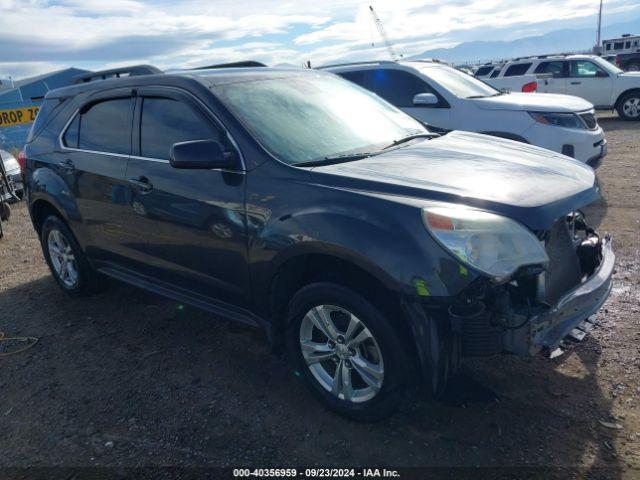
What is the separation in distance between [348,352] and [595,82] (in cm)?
1494

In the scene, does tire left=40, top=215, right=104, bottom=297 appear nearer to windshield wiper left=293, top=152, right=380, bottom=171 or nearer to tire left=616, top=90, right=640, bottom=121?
windshield wiper left=293, top=152, right=380, bottom=171

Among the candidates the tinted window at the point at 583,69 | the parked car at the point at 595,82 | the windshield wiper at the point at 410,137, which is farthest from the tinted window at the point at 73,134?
the tinted window at the point at 583,69

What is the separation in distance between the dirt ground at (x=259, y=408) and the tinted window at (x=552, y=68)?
41.8 ft

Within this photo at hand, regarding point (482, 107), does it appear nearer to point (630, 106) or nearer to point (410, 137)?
point (410, 137)

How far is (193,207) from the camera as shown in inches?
132

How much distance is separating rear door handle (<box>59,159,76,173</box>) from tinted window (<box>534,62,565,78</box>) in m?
14.7

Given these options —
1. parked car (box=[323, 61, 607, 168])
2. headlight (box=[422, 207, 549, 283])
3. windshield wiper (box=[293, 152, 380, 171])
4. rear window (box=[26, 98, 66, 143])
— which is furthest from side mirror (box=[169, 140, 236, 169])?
parked car (box=[323, 61, 607, 168])

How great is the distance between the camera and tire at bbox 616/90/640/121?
14.6 m

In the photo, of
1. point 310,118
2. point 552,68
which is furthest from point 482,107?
point 552,68

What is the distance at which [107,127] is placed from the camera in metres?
4.17

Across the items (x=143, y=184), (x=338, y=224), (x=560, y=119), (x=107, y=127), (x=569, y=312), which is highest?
(x=107, y=127)

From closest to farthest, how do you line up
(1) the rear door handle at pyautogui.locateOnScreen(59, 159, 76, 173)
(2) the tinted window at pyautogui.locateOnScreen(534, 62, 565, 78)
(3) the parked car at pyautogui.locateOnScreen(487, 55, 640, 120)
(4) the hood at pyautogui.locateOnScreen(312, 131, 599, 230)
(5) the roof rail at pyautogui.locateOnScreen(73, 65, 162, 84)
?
1. (4) the hood at pyautogui.locateOnScreen(312, 131, 599, 230)
2. (5) the roof rail at pyautogui.locateOnScreen(73, 65, 162, 84)
3. (1) the rear door handle at pyautogui.locateOnScreen(59, 159, 76, 173)
4. (3) the parked car at pyautogui.locateOnScreen(487, 55, 640, 120)
5. (2) the tinted window at pyautogui.locateOnScreen(534, 62, 565, 78)

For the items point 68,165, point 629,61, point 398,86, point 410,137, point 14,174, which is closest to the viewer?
point 410,137

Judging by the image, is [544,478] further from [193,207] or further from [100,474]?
[193,207]
